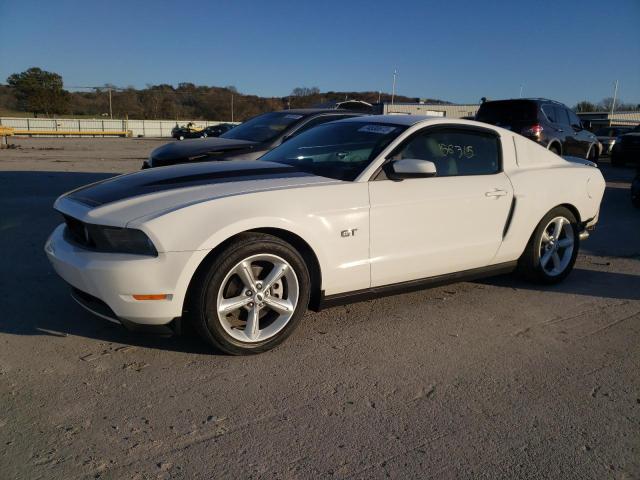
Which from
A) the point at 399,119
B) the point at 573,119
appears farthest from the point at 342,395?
the point at 573,119

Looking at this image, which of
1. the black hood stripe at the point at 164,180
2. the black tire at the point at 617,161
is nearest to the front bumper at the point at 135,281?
the black hood stripe at the point at 164,180

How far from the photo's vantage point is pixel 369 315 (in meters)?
4.06

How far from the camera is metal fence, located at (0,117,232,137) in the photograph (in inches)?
1924

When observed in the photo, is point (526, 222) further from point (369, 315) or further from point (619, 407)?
point (619, 407)

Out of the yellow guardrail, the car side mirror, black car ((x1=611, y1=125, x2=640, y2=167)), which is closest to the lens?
the car side mirror

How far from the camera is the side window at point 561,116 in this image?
12348 millimetres

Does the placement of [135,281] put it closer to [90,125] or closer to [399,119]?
[399,119]

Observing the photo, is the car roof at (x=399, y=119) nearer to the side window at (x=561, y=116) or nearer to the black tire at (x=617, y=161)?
the side window at (x=561, y=116)

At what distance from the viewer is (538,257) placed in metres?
4.76

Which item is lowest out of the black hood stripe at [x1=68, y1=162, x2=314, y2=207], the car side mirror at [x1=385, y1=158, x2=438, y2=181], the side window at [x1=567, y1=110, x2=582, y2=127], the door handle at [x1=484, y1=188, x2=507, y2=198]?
the door handle at [x1=484, y1=188, x2=507, y2=198]

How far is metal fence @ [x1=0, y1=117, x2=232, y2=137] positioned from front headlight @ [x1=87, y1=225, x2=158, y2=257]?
49.1 m

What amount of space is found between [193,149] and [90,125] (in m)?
52.1

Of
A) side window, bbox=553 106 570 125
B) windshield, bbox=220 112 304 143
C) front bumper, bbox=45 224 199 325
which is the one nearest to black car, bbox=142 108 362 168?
windshield, bbox=220 112 304 143

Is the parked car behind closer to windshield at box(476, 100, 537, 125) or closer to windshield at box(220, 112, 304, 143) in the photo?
windshield at box(476, 100, 537, 125)
